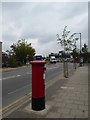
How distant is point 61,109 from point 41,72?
131 cm

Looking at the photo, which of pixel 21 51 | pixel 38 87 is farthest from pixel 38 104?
pixel 21 51

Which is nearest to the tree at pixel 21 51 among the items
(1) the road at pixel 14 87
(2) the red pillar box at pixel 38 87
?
(1) the road at pixel 14 87

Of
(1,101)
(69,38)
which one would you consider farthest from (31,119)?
(69,38)

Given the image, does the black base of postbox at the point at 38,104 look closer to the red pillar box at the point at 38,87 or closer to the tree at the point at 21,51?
the red pillar box at the point at 38,87

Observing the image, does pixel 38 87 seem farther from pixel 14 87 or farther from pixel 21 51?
pixel 21 51

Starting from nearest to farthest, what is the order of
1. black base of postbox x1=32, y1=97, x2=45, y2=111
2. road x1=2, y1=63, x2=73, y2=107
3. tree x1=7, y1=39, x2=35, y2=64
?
black base of postbox x1=32, y1=97, x2=45, y2=111
road x1=2, y1=63, x2=73, y2=107
tree x1=7, y1=39, x2=35, y2=64

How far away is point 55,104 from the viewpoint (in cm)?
727

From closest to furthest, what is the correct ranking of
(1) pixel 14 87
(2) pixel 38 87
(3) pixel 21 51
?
(2) pixel 38 87 < (1) pixel 14 87 < (3) pixel 21 51

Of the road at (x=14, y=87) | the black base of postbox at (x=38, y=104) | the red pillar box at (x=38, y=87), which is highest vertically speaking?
the red pillar box at (x=38, y=87)

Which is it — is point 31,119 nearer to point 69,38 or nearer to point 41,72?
→ point 41,72

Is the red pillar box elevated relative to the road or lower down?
elevated

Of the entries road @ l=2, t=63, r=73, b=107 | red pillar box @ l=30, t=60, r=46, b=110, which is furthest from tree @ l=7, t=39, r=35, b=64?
red pillar box @ l=30, t=60, r=46, b=110

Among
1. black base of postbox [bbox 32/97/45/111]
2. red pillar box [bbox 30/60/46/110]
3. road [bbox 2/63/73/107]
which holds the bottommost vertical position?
road [bbox 2/63/73/107]

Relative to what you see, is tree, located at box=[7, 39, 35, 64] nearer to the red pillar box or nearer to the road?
the road
